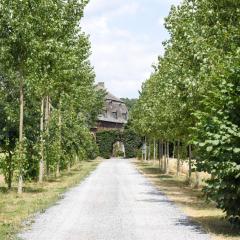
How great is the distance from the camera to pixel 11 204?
61.1ft

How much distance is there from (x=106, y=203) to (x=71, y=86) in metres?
17.8

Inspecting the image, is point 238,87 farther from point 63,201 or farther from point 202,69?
point 63,201

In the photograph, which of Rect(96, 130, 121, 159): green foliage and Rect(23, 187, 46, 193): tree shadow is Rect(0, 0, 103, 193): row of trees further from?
Rect(96, 130, 121, 159): green foliage

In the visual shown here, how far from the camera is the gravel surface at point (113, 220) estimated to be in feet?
38.7

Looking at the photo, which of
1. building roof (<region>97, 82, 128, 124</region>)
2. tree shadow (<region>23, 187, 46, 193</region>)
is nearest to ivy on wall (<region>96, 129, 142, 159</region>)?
building roof (<region>97, 82, 128, 124</region>)

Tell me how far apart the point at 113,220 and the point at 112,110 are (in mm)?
97712

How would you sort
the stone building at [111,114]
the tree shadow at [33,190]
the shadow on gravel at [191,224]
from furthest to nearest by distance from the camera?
the stone building at [111,114]
the tree shadow at [33,190]
the shadow on gravel at [191,224]

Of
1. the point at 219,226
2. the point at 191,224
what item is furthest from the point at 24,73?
the point at 219,226

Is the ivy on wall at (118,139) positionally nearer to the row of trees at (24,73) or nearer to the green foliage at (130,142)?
the green foliage at (130,142)

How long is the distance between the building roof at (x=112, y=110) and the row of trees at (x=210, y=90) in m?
73.8

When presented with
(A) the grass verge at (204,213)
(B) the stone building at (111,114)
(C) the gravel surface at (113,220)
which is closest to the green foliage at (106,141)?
(B) the stone building at (111,114)

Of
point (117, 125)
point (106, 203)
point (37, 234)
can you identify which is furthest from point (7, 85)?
point (117, 125)

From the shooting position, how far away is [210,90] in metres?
16.0

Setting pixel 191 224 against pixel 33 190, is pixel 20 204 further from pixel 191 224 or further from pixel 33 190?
pixel 191 224
